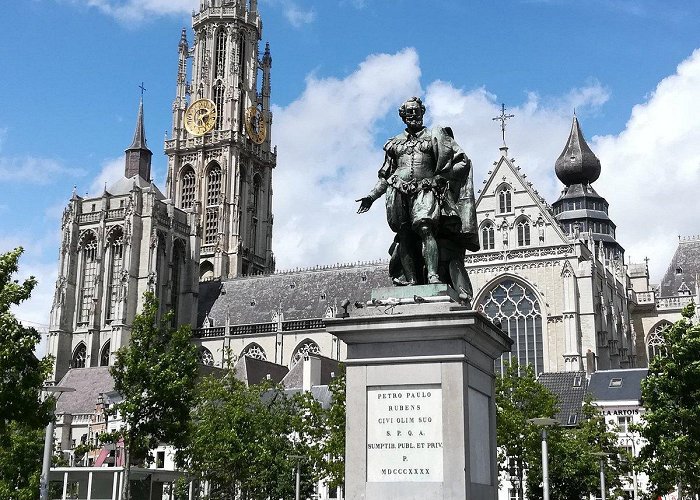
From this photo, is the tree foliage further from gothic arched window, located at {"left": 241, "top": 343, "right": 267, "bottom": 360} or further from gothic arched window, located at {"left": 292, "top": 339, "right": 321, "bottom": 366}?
gothic arched window, located at {"left": 241, "top": 343, "right": 267, "bottom": 360}

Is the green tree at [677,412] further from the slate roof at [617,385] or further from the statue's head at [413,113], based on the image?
the slate roof at [617,385]

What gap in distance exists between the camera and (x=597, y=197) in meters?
85.1

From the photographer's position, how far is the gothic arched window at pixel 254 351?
75062 millimetres

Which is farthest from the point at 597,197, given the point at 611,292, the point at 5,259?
the point at 5,259

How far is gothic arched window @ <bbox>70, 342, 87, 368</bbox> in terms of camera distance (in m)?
80.2

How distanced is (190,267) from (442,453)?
77.2 m

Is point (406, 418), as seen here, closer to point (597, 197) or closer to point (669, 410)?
point (669, 410)

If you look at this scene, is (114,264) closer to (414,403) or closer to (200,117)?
(200,117)

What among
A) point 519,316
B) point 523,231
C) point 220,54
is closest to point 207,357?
point 519,316

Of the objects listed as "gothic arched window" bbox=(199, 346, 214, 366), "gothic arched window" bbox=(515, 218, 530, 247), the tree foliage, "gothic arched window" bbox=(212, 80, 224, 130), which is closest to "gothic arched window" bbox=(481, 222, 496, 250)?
"gothic arched window" bbox=(515, 218, 530, 247)

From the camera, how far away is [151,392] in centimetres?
2919

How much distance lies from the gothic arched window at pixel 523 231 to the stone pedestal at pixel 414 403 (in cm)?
4912

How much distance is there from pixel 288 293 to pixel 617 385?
36067mm

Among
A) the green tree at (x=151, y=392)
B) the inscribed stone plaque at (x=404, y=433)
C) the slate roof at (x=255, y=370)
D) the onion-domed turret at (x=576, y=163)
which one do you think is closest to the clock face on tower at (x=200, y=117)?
the slate roof at (x=255, y=370)
